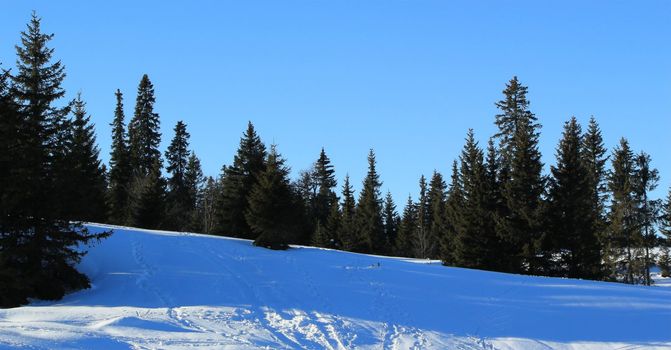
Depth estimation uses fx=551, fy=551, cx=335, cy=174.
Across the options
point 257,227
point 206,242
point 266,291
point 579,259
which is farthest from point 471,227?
point 266,291

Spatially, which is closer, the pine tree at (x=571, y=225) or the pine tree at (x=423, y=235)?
the pine tree at (x=571, y=225)

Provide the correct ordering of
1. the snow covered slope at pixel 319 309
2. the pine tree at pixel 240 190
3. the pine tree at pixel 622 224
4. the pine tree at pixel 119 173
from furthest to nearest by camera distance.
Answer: the pine tree at pixel 119 173 < the pine tree at pixel 622 224 < the pine tree at pixel 240 190 < the snow covered slope at pixel 319 309

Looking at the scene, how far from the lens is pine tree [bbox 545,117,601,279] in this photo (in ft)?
109

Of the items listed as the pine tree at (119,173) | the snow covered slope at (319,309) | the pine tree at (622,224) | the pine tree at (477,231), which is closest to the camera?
the snow covered slope at (319,309)

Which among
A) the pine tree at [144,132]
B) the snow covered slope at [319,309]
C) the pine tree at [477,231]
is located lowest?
the snow covered slope at [319,309]

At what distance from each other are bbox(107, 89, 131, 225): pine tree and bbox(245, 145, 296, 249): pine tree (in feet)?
71.6

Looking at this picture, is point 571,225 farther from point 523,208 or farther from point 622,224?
point 622,224

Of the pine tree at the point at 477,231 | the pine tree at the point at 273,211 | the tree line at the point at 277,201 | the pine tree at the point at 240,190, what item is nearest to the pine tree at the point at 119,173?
the tree line at the point at 277,201

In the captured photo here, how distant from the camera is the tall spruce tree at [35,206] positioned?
17719 mm

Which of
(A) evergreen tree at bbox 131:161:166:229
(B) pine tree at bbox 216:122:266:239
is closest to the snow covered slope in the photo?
(B) pine tree at bbox 216:122:266:239

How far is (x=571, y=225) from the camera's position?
109ft

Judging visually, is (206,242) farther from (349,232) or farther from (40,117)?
(349,232)

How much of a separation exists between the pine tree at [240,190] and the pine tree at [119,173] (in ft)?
44.8

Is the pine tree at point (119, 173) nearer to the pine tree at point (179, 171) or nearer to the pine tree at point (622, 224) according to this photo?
the pine tree at point (179, 171)
